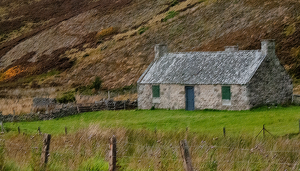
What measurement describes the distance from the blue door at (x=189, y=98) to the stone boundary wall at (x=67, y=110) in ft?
17.6

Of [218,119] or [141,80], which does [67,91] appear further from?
[218,119]

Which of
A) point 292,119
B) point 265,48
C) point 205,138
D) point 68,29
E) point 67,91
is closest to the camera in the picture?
point 205,138

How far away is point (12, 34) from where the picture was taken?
3127 inches

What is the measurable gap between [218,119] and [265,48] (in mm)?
7754

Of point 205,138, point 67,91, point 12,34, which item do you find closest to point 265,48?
point 205,138

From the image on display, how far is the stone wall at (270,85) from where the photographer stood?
97.3 ft

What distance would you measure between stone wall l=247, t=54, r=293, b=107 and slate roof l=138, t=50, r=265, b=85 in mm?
509

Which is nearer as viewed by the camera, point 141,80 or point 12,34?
point 141,80

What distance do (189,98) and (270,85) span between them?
552 centimetres

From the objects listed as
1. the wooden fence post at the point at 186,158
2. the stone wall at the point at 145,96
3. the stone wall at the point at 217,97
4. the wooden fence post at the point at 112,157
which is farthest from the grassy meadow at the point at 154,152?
the stone wall at the point at 145,96

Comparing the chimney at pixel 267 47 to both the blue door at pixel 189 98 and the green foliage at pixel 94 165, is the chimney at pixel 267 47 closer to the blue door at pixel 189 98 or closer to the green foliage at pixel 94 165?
the blue door at pixel 189 98

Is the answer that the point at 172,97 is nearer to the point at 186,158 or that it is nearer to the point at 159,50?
the point at 159,50

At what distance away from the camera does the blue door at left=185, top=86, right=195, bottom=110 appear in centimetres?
3164

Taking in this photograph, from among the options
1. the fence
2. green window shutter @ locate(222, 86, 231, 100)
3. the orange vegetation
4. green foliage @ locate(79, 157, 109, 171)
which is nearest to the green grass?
green window shutter @ locate(222, 86, 231, 100)
